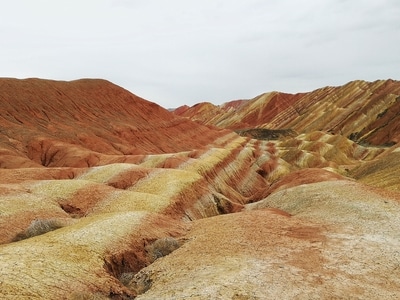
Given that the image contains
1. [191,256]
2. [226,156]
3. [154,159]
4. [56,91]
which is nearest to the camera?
[191,256]

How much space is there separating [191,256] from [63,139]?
89.9 metres

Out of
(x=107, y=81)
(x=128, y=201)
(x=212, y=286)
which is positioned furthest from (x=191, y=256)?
(x=107, y=81)

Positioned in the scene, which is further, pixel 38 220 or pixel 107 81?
pixel 107 81

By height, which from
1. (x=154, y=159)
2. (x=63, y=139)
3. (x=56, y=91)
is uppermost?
(x=56, y=91)

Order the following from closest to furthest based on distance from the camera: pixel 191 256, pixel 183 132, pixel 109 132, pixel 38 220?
pixel 191 256 < pixel 38 220 < pixel 109 132 < pixel 183 132

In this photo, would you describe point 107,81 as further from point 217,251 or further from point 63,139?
point 217,251

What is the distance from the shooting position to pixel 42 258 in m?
24.7

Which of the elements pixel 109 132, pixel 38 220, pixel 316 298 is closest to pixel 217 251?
pixel 316 298

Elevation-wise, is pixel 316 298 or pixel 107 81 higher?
pixel 107 81

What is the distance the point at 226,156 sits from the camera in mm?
105375

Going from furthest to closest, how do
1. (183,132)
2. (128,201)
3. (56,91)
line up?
(183,132)
(56,91)
(128,201)

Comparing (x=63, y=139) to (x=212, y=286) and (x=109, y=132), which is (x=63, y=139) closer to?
(x=109, y=132)

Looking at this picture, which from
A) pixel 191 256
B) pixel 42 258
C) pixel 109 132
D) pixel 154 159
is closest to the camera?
pixel 42 258

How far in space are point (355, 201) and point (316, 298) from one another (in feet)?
79.9
